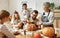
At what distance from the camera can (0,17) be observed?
2.28 meters

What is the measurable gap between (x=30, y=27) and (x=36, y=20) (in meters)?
0.66

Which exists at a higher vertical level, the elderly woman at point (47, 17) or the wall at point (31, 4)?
the wall at point (31, 4)

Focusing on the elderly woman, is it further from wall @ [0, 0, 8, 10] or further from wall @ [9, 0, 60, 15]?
wall @ [0, 0, 8, 10]

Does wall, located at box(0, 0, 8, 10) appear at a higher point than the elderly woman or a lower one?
higher

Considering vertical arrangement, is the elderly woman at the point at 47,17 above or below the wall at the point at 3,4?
below

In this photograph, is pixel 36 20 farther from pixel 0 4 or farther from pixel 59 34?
pixel 0 4

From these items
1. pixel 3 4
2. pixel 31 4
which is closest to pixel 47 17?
pixel 31 4

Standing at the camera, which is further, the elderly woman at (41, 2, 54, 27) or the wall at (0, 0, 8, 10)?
the wall at (0, 0, 8, 10)

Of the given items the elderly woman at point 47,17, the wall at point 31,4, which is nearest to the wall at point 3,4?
the wall at point 31,4

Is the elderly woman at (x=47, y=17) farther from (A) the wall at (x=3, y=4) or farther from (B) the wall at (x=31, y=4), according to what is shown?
(A) the wall at (x=3, y=4)

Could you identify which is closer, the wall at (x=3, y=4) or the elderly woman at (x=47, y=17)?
the elderly woman at (x=47, y=17)

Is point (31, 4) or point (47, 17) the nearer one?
point (47, 17)

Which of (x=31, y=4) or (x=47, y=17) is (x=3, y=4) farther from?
(x=47, y=17)

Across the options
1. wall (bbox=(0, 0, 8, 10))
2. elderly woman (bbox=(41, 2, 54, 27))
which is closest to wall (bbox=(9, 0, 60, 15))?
wall (bbox=(0, 0, 8, 10))
